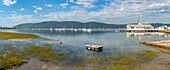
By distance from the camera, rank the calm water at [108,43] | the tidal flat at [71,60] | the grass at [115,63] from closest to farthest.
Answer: the grass at [115,63] → the tidal flat at [71,60] → the calm water at [108,43]

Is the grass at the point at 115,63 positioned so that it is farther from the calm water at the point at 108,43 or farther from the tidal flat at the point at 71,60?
the calm water at the point at 108,43

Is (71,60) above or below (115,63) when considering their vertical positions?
above

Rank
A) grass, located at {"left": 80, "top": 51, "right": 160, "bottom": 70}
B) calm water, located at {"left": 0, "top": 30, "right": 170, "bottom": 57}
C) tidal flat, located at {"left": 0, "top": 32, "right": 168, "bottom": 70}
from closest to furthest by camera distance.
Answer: grass, located at {"left": 80, "top": 51, "right": 160, "bottom": 70}, tidal flat, located at {"left": 0, "top": 32, "right": 168, "bottom": 70}, calm water, located at {"left": 0, "top": 30, "right": 170, "bottom": 57}

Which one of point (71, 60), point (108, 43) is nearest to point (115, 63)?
point (71, 60)

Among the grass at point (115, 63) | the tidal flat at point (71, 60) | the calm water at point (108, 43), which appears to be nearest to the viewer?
the grass at point (115, 63)

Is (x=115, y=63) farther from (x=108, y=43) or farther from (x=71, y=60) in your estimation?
(x=108, y=43)

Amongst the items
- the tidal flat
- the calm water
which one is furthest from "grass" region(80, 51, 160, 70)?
the calm water

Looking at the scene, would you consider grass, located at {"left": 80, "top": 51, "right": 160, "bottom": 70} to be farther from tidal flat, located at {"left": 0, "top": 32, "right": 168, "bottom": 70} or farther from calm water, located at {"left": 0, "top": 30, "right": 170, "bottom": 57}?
calm water, located at {"left": 0, "top": 30, "right": 170, "bottom": 57}

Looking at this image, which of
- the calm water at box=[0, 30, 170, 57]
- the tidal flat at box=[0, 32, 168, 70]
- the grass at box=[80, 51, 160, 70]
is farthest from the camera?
the calm water at box=[0, 30, 170, 57]

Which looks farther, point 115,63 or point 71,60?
point 71,60

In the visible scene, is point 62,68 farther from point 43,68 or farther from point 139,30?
point 139,30

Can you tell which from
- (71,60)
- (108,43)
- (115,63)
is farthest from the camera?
(108,43)

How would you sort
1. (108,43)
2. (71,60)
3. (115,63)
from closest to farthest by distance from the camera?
(115,63) → (71,60) → (108,43)

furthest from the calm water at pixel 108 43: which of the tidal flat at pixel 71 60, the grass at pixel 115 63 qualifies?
the grass at pixel 115 63
